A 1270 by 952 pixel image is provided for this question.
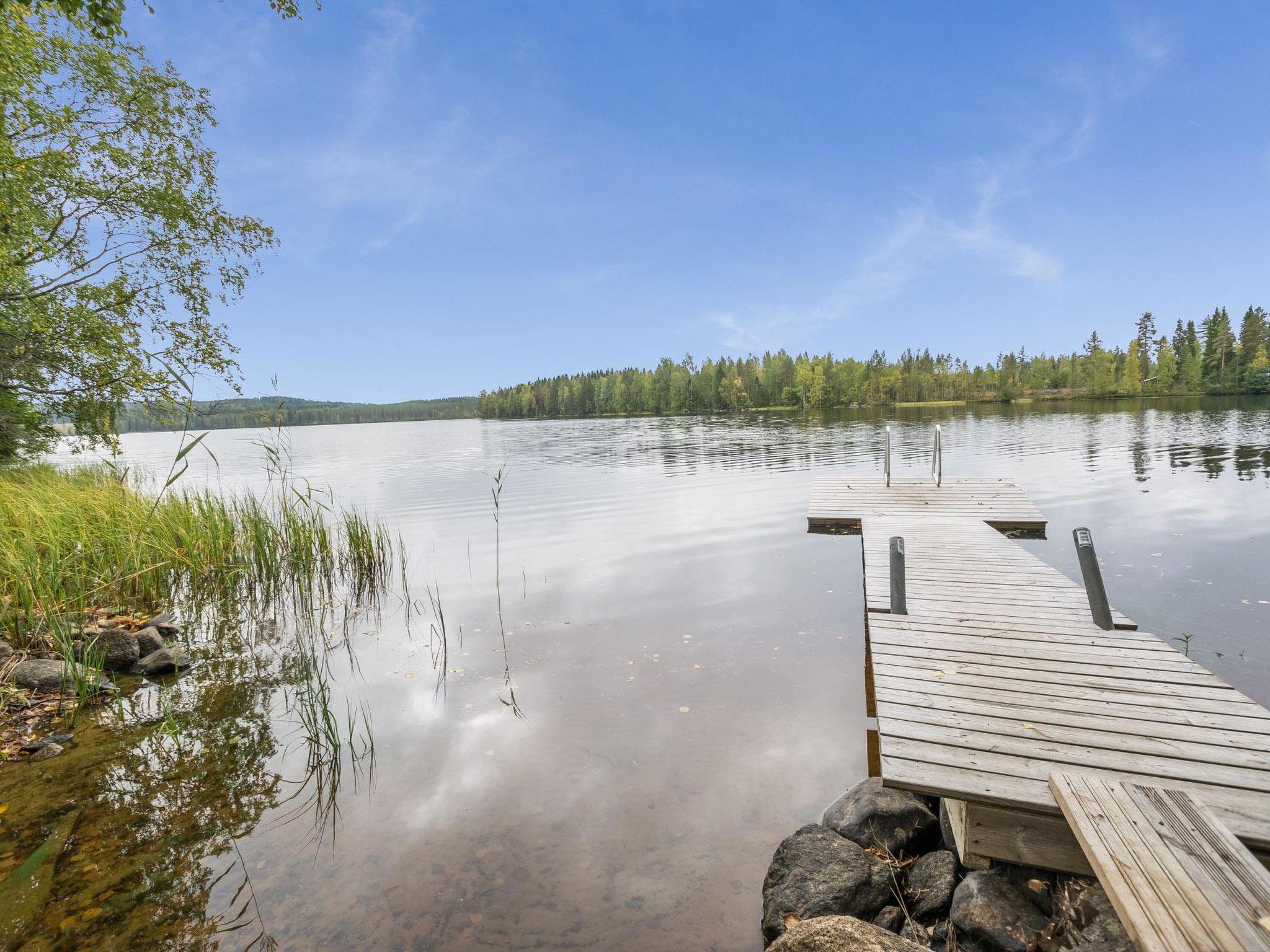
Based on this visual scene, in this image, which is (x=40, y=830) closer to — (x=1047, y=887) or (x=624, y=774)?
(x=624, y=774)

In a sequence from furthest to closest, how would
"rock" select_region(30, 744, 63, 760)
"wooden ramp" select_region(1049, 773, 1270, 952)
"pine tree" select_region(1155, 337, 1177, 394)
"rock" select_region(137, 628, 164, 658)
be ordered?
"pine tree" select_region(1155, 337, 1177, 394)
"rock" select_region(137, 628, 164, 658)
"rock" select_region(30, 744, 63, 760)
"wooden ramp" select_region(1049, 773, 1270, 952)

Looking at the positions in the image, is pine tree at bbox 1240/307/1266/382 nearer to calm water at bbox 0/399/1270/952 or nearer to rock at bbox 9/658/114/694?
calm water at bbox 0/399/1270/952

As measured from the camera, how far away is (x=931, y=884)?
9.48 feet

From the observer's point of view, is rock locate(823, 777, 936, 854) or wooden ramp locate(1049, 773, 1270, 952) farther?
rock locate(823, 777, 936, 854)

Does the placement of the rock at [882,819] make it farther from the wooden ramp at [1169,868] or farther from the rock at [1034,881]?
the wooden ramp at [1169,868]

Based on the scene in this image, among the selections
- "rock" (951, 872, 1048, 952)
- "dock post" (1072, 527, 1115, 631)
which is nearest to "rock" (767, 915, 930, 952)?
"rock" (951, 872, 1048, 952)

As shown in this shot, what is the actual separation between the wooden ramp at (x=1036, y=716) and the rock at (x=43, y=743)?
5.91m

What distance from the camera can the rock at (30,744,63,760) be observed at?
422 centimetres

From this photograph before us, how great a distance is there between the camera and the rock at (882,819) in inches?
128

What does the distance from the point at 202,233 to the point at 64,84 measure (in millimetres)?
3469

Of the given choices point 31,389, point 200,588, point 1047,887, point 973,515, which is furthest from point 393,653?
point 31,389

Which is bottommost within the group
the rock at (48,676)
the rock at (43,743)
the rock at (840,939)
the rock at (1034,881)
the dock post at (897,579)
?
the rock at (1034,881)

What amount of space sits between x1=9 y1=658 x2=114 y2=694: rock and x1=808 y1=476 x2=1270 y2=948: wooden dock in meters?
6.52

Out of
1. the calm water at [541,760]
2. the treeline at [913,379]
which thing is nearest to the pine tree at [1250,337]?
the treeline at [913,379]
